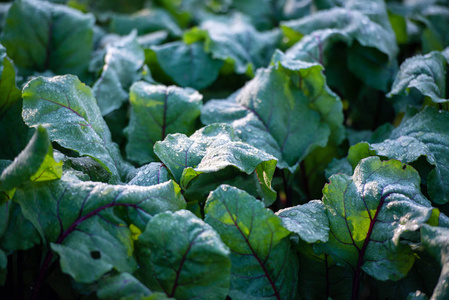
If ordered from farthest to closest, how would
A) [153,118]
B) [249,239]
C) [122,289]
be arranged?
[153,118] < [249,239] < [122,289]

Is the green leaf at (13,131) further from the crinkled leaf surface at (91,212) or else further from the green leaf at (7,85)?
the crinkled leaf surface at (91,212)

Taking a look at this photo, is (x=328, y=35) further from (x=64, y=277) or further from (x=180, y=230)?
(x=64, y=277)

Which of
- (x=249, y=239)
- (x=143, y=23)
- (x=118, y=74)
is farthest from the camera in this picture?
(x=143, y=23)

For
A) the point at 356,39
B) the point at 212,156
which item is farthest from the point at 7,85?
the point at 356,39

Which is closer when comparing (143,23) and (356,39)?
(356,39)

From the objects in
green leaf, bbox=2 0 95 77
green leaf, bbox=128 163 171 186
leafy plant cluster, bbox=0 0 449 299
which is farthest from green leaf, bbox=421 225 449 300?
green leaf, bbox=2 0 95 77

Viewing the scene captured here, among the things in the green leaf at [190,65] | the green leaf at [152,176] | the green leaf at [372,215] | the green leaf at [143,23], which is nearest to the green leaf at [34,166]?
the green leaf at [152,176]

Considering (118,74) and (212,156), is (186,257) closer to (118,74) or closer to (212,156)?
(212,156)
